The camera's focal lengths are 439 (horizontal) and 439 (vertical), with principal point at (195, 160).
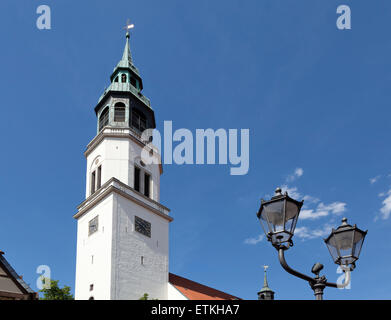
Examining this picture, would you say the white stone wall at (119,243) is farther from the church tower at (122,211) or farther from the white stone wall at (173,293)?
the white stone wall at (173,293)

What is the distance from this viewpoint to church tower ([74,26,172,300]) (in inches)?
1001

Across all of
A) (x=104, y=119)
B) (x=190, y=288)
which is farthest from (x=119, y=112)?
(x=190, y=288)

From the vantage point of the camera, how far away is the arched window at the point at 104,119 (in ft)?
105

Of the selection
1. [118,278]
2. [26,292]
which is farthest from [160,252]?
[26,292]

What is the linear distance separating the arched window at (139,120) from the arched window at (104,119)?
6.27ft

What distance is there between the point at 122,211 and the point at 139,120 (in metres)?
8.47

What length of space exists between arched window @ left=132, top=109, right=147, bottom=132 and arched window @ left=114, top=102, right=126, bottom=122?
83 cm

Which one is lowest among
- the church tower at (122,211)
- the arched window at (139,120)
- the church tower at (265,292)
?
the church tower at (265,292)

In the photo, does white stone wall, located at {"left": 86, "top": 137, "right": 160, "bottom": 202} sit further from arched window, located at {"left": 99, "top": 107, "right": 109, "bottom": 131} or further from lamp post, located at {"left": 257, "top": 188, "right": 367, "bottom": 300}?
lamp post, located at {"left": 257, "top": 188, "right": 367, "bottom": 300}

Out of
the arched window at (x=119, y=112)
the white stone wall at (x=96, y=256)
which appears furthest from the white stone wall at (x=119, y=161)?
the white stone wall at (x=96, y=256)

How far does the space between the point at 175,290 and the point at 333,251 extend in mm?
22204

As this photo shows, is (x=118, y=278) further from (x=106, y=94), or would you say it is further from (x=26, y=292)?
(x=106, y=94)

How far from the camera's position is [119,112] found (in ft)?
104

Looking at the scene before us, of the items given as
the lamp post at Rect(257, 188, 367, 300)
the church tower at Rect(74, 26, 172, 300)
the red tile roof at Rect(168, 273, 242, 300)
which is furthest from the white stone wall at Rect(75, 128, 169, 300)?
the lamp post at Rect(257, 188, 367, 300)
